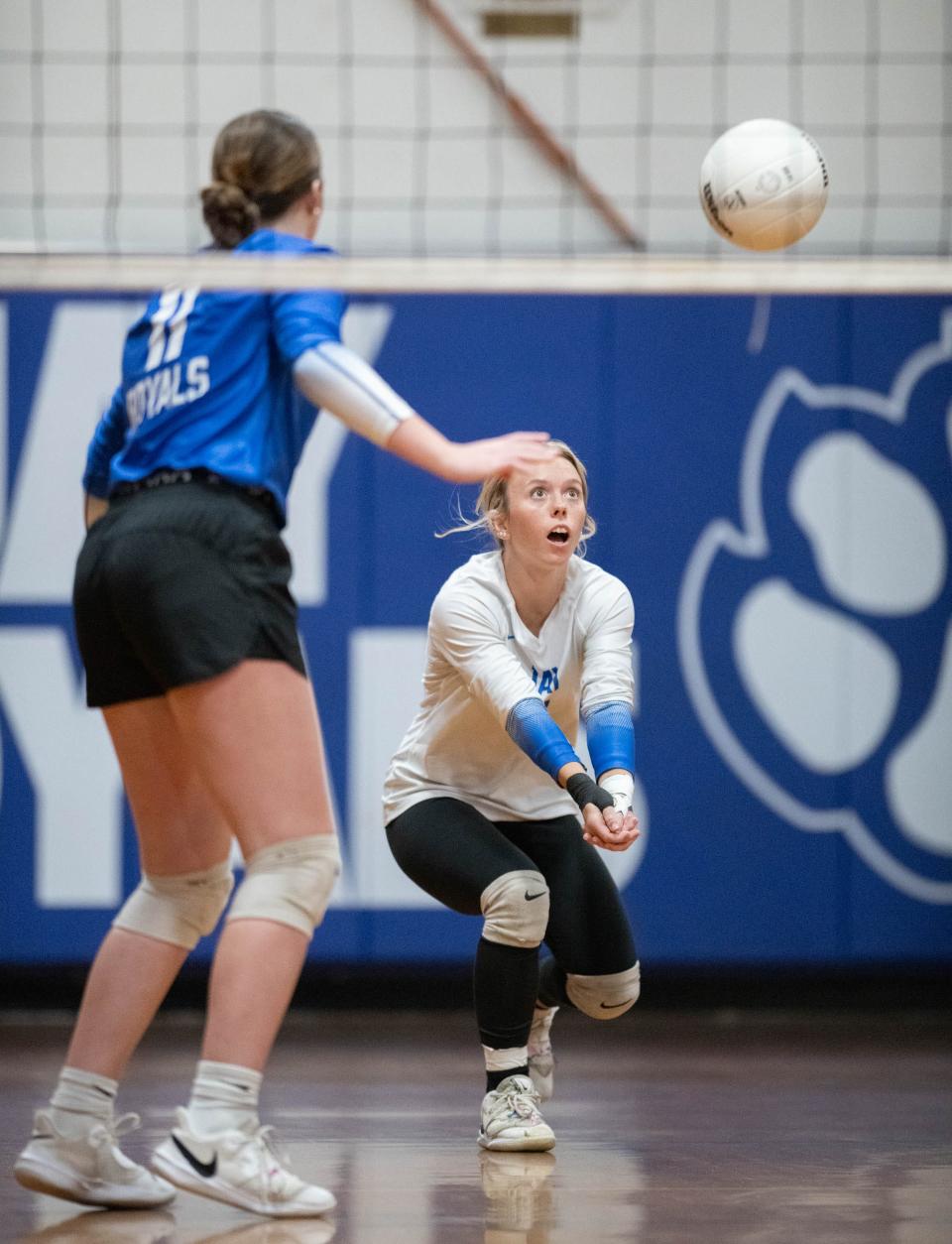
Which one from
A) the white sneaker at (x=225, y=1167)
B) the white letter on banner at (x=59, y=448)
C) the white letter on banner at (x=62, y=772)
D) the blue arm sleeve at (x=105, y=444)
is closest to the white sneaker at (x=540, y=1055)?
the white sneaker at (x=225, y=1167)

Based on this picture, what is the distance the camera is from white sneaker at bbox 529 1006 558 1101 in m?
3.71

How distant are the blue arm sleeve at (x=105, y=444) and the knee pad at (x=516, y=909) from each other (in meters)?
1.07

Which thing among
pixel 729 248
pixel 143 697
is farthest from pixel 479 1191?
pixel 729 248

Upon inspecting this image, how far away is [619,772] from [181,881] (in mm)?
914

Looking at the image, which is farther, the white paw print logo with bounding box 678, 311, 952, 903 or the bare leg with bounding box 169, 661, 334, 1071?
the white paw print logo with bounding box 678, 311, 952, 903

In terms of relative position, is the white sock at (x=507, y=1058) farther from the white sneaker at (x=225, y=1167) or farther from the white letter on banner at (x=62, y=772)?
the white letter on banner at (x=62, y=772)

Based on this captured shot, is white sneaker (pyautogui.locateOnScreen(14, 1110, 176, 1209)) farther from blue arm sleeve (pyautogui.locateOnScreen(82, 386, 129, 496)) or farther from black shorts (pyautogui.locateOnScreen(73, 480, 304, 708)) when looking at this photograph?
blue arm sleeve (pyautogui.locateOnScreen(82, 386, 129, 496))

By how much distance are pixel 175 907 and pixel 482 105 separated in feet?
13.6

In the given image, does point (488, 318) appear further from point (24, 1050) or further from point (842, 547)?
point (24, 1050)

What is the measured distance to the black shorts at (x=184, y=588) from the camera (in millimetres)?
2541

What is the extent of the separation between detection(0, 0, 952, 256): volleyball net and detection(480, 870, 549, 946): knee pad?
3.21m

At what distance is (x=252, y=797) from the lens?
254cm

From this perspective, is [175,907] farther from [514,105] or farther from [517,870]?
[514,105]

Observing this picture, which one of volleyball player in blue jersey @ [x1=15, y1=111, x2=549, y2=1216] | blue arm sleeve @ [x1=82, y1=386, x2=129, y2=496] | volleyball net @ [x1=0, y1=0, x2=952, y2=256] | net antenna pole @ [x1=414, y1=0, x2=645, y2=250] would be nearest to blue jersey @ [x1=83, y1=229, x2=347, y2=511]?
volleyball player in blue jersey @ [x1=15, y1=111, x2=549, y2=1216]
